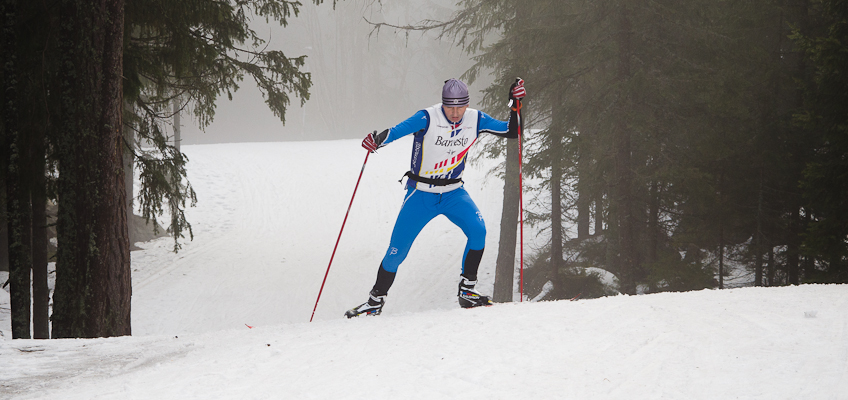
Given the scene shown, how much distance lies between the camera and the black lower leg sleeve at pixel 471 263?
5.40m

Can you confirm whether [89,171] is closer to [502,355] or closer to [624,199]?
[502,355]

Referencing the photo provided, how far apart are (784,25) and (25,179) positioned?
47.2 feet

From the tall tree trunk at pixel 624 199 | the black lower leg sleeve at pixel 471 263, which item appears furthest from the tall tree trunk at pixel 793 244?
the black lower leg sleeve at pixel 471 263

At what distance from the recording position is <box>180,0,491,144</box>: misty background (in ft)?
147

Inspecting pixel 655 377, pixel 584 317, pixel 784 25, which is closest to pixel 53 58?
pixel 584 317

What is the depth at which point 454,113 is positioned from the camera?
525cm

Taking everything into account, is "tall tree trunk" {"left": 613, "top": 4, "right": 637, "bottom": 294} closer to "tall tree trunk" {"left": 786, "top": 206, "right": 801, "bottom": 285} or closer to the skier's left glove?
"tall tree trunk" {"left": 786, "top": 206, "right": 801, "bottom": 285}

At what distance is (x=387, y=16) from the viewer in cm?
4522

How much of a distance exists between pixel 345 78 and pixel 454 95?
43.4 metres

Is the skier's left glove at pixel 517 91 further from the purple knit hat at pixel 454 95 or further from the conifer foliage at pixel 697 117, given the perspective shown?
the conifer foliage at pixel 697 117

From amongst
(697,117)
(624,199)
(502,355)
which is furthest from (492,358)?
(697,117)

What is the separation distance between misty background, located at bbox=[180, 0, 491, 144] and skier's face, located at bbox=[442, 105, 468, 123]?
128 ft

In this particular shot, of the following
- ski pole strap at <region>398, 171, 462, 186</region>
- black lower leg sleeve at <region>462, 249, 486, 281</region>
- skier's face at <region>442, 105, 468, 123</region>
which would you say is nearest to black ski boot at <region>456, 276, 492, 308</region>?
black lower leg sleeve at <region>462, 249, 486, 281</region>

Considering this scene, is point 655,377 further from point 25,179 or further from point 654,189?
point 654,189
